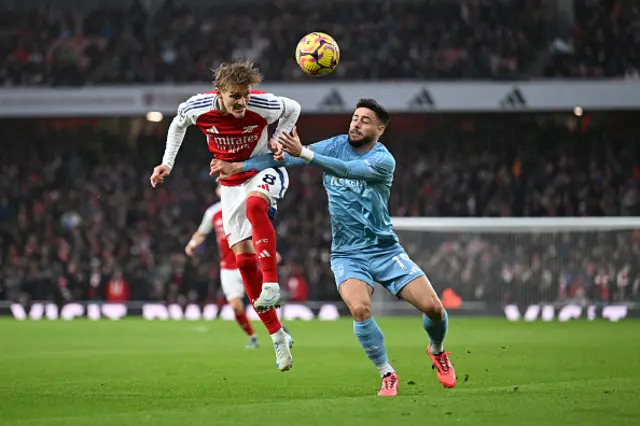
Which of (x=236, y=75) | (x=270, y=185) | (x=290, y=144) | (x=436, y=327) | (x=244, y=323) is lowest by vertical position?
(x=244, y=323)

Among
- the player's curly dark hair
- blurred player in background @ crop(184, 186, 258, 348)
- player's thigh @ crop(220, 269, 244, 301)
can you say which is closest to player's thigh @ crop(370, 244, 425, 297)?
the player's curly dark hair

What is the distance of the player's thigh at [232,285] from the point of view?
15747 millimetres

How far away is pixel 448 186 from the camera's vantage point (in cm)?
2808

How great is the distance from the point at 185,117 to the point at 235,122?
0.47m

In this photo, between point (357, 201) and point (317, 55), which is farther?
point (317, 55)

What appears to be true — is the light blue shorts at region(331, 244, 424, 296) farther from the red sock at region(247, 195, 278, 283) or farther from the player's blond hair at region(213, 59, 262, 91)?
the player's blond hair at region(213, 59, 262, 91)

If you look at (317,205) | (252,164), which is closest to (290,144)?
(252,164)

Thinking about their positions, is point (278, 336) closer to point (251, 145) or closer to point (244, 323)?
point (251, 145)

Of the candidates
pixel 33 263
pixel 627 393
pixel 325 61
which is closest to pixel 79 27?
pixel 33 263

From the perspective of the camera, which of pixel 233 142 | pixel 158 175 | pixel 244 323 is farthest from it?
pixel 244 323

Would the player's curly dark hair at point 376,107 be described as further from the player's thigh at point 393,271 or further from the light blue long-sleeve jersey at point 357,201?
the player's thigh at point 393,271

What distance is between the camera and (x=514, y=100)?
1055 inches

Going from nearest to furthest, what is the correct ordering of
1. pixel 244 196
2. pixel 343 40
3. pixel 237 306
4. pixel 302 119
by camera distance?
pixel 244 196
pixel 237 306
pixel 343 40
pixel 302 119

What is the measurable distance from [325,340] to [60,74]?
1447 cm
